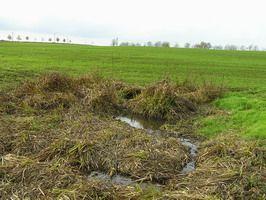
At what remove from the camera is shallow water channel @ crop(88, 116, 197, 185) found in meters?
8.86

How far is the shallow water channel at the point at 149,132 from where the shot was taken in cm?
886

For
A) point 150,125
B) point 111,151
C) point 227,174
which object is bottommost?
point 150,125

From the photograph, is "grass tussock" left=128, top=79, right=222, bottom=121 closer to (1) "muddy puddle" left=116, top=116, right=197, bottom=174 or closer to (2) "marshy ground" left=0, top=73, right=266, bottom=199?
(2) "marshy ground" left=0, top=73, right=266, bottom=199

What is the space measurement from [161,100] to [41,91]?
15.7 ft

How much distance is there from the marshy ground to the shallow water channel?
59mm

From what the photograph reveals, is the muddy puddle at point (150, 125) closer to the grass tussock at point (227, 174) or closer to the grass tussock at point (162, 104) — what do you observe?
the grass tussock at point (162, 104)

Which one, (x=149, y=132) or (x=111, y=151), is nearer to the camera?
(x=111, y=151)

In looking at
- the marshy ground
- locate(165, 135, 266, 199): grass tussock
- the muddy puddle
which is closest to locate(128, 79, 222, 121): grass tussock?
the marshy ground

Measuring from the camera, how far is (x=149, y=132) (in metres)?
13.0

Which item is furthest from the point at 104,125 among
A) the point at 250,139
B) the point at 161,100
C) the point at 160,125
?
the point at 250,139

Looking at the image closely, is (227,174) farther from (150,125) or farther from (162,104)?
(162,104)

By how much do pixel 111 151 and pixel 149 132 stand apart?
10.3ft

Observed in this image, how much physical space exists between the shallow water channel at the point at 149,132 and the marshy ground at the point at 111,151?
0.19ft

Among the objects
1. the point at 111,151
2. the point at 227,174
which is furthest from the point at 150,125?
the point at 227,174
